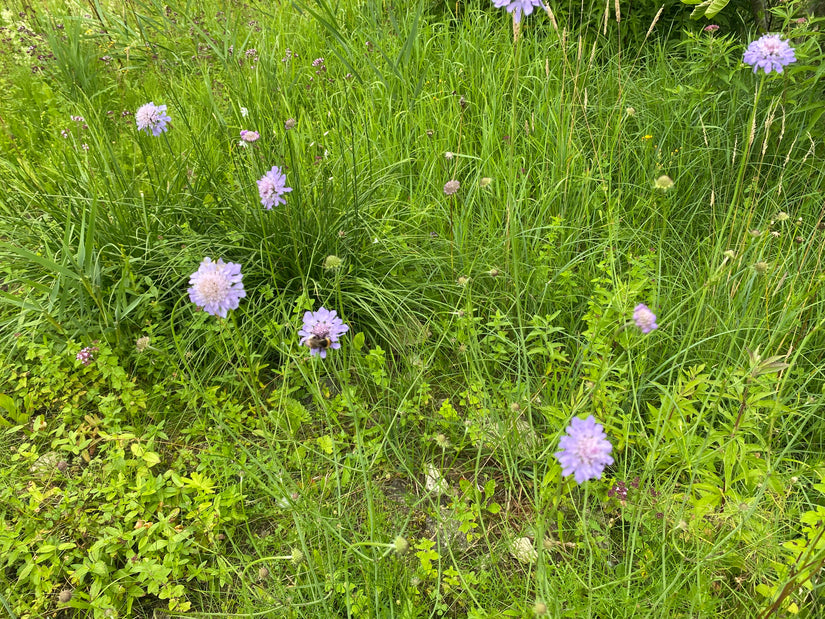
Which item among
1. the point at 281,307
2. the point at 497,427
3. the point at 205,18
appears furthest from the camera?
the point at 205,18

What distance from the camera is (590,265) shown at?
192cm

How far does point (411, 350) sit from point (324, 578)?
0.76m

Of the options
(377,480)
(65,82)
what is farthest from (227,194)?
(65,82)

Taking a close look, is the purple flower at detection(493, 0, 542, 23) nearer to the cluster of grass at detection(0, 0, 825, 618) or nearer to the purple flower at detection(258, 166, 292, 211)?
the cluster of grass at detection(0, 0, 825, 618)

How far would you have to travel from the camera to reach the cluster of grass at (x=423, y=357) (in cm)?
132

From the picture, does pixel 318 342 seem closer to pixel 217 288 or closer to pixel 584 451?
pixel 217 288

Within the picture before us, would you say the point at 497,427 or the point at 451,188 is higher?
the point at 451,188

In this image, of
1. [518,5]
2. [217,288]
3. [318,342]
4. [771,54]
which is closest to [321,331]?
[318,342]

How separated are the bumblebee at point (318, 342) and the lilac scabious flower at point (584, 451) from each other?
22.6 inches

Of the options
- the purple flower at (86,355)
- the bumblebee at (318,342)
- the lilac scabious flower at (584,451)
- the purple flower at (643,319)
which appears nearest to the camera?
the lilac scabious flower at (584,451)

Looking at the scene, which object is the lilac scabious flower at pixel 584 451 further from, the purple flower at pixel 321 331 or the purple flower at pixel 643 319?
the purple flower at pixel 321 331

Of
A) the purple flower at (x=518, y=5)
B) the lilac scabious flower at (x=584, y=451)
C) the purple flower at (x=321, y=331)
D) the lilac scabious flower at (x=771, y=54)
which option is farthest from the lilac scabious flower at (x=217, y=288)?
the lilac scabious flower at (x=771, y=54)

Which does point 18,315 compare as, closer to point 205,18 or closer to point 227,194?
point 227,194

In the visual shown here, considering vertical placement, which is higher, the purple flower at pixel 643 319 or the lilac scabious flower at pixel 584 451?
the purple flower at pixel 643 319
